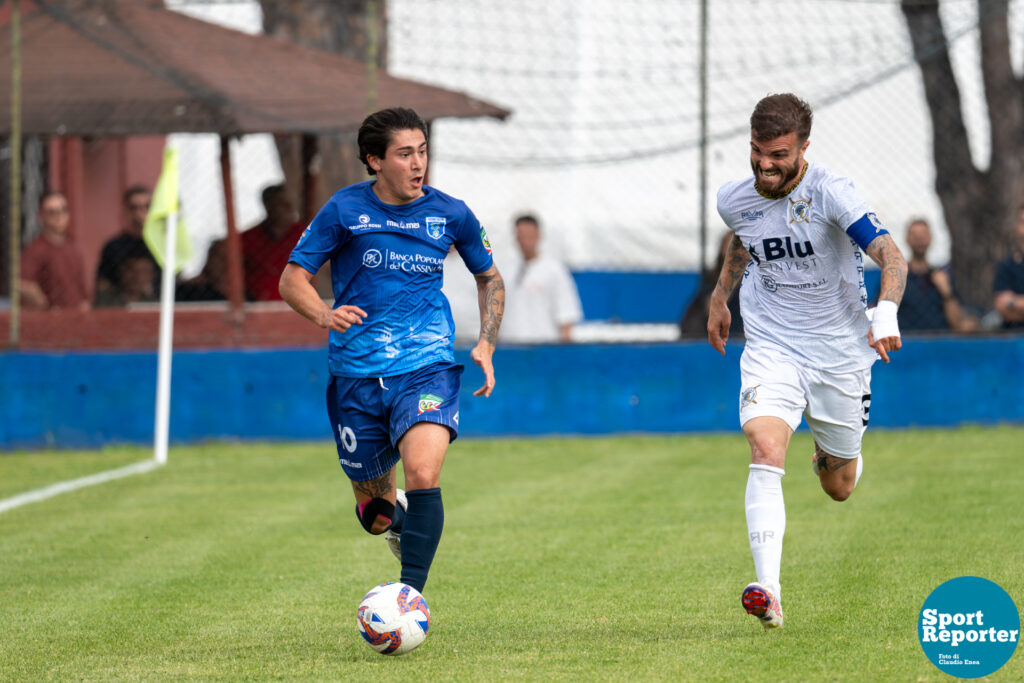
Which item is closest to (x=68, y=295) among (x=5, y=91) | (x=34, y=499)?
(x=5, y=91)

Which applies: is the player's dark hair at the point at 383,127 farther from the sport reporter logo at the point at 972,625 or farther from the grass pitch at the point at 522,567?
the sport reporter logo at the point at 972,625

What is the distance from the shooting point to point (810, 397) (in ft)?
22.6

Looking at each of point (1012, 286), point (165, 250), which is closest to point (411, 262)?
Answer: point (165, 250)

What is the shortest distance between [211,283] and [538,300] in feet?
10.2

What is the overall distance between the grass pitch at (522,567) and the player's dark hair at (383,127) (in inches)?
79.0

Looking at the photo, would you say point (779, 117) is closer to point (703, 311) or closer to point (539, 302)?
point (703, 311)

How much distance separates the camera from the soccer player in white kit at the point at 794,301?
6379mm

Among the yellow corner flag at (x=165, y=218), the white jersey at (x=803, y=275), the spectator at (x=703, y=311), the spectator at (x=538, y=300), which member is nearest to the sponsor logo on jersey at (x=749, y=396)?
the white jersey at (x=803, y=275)

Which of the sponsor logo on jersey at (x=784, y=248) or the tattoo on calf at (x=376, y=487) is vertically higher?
the sponsor logo on jersey at (x=784, y=248)

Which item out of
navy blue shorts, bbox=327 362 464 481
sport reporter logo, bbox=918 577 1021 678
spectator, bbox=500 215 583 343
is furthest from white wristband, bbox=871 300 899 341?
spectator, bbox=500 215 583 343

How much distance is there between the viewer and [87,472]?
12523 mm

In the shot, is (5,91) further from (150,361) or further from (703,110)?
(703,110)

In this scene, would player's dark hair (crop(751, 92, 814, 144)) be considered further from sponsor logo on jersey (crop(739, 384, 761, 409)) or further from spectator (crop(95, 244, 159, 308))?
spectator (crop(95, 244, 159, 308))

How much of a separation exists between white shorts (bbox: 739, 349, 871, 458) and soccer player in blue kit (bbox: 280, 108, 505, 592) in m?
1.13
